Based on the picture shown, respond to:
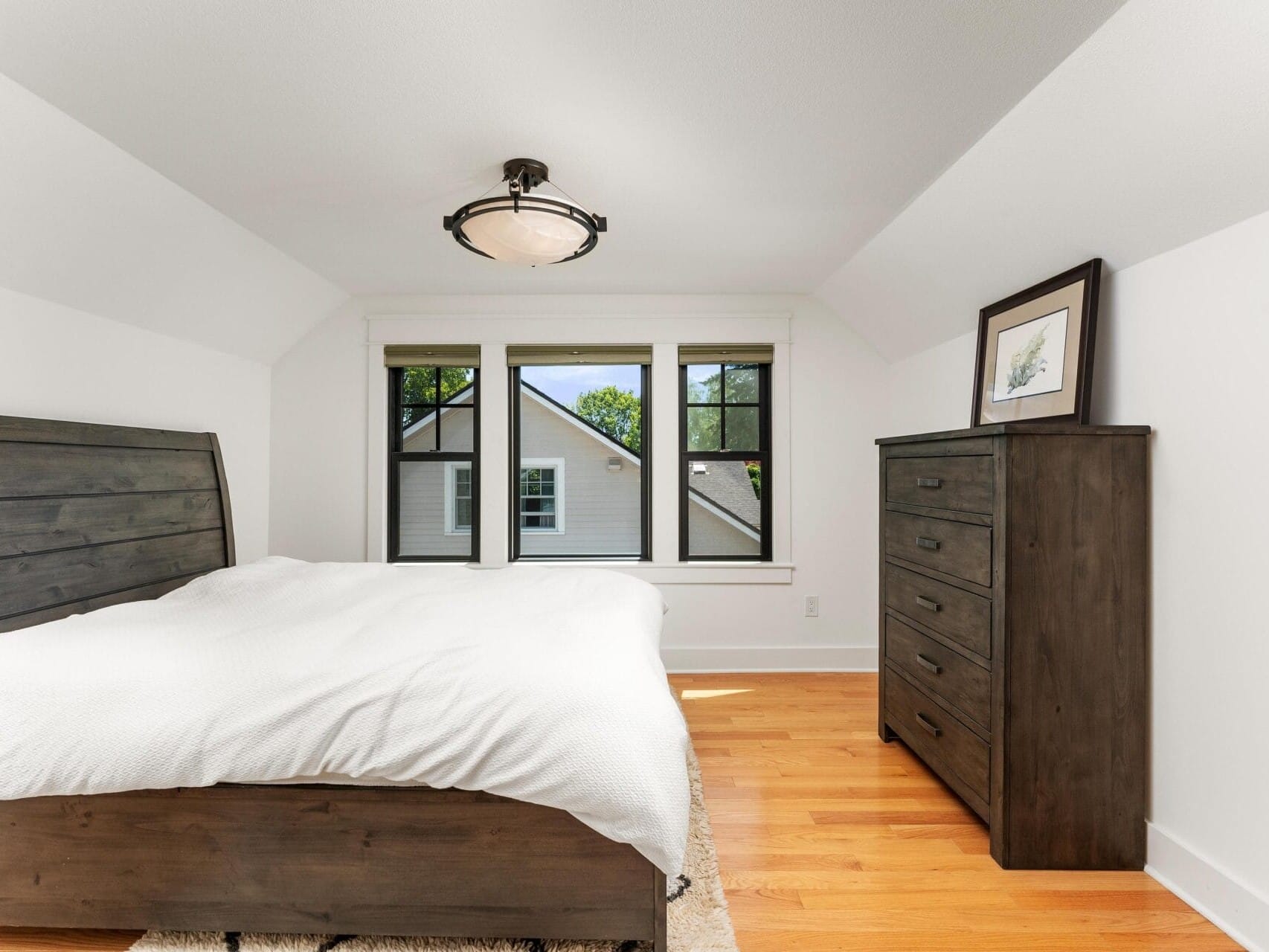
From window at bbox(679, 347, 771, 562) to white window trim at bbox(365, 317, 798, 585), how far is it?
11 cm

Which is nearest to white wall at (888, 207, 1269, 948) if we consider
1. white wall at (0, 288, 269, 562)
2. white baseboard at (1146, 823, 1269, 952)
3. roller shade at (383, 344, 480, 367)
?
white baseboard at (1146, 823, 1269, 952)

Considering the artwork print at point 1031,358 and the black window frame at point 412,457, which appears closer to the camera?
the artwork print at point 1031,358

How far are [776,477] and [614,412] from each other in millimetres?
1100

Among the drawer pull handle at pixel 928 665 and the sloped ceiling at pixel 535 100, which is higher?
the sloped ceiling at pixel 535 100

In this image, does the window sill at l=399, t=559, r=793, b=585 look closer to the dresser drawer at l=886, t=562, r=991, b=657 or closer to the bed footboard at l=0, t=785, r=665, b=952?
the dresser drawer at l=886, t=562, r=991, b=657

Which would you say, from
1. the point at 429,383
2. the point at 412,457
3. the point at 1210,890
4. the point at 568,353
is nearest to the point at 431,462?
the point at 412,457

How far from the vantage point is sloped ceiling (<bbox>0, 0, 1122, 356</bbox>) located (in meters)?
1.51

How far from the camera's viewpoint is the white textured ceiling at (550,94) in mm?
1504

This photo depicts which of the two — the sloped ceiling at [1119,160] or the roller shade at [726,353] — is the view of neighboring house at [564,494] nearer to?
the roller shade at [726,353]

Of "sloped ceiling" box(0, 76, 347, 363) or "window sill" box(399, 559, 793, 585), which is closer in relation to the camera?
"sloped ceiling" box(0, 76, 347, 363)

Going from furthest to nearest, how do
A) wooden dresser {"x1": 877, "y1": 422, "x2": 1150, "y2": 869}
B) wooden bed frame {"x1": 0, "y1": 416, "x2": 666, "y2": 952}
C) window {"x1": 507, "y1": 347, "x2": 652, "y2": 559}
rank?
window {"x1": 507, "y1": 347, "x2": 652, "y2": 559} < wooden dresser {"x1": 877, "y1": 422, "x2": 1150, "y2": 869} < wooden bed frame {"x1": 0, "y1": 416, "x2": 666, "y2": 952}

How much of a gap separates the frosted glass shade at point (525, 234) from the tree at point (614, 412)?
5.60ft

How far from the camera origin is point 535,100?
71.9 inches

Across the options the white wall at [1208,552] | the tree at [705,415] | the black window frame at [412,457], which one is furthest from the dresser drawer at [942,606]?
the black window frame at [412,457]
